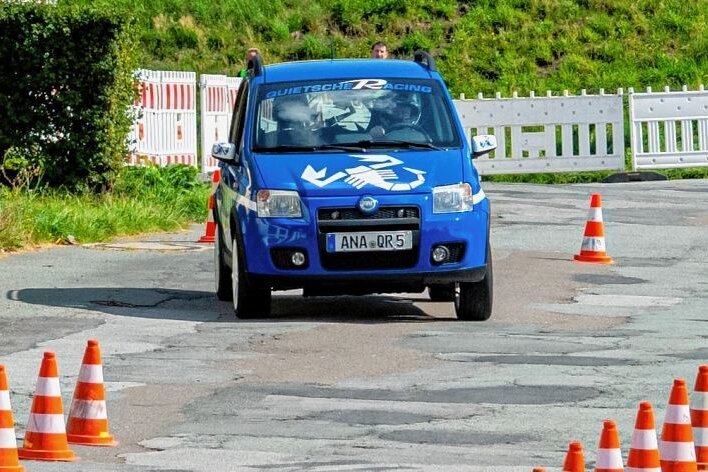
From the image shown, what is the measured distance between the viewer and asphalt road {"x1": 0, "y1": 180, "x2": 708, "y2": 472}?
9062 millimetres

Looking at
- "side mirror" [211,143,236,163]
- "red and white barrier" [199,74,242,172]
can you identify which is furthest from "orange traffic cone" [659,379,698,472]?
"red and white barrier" [199,74,242,172]

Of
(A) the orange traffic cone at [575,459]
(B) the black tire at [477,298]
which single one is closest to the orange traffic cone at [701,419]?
(A) the orange traffic cone at [575,459]

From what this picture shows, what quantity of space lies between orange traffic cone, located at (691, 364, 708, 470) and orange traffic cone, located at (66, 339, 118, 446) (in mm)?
2804

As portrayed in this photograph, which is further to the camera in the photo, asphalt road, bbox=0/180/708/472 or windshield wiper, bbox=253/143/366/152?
windshield wiper, bbox=253/143/366/152

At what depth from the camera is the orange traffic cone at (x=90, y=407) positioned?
8984 mm

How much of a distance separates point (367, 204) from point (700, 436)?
5.46m

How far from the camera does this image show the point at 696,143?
3359 cm

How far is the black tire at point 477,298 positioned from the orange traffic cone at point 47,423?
5579mm

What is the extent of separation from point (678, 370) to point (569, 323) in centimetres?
251

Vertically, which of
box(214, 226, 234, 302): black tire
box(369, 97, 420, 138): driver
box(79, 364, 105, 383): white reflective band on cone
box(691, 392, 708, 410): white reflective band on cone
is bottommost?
box(214, 226, 234, 302): black tire

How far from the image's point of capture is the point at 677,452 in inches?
298

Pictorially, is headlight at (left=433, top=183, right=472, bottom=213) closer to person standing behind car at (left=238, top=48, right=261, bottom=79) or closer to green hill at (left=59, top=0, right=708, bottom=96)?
person standing behind car at (left=238, top=48, right=261, bottom=79)

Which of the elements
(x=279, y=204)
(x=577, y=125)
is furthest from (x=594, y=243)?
(x=577, y=125)

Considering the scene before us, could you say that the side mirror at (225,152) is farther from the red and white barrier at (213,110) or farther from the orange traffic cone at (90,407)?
the red and white barrier at (213,110)
